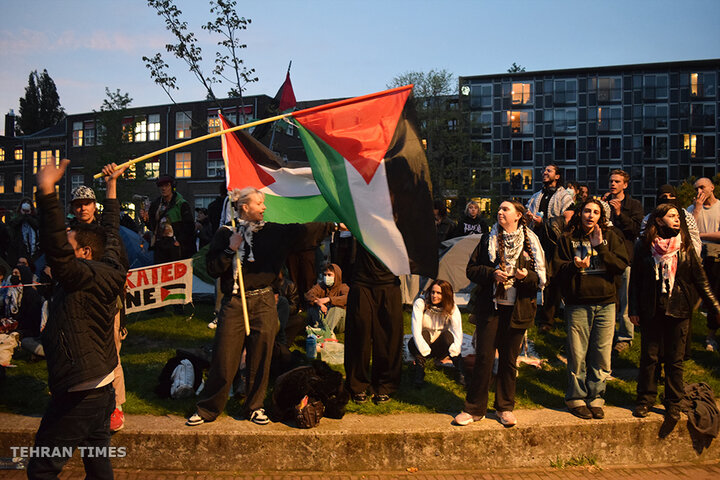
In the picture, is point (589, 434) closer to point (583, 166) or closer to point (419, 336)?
point (419, 336)

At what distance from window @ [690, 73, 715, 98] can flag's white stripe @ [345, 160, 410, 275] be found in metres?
60.6

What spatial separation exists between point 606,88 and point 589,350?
5738 centimetres

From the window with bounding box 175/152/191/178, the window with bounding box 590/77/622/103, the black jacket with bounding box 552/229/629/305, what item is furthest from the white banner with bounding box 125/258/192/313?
the window with bounding box 590/77/622/103

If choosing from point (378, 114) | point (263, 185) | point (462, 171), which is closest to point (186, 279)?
point (263, 185)

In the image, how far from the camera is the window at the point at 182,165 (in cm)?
4700

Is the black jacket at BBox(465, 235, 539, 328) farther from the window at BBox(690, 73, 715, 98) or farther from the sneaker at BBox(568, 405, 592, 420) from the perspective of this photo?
the window at BBox(690, 73, 715, 98)

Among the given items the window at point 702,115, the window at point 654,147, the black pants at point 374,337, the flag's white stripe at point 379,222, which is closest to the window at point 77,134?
the black pants at point 374,337

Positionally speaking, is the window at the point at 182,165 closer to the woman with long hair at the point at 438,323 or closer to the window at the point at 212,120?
the window at the point at 212,120

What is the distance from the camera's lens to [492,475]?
190 inches

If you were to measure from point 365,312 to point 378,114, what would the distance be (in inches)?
81.3

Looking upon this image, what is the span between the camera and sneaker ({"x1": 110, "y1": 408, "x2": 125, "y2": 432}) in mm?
4758

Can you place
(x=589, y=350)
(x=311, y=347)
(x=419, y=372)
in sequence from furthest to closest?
1. (x=311, y=347)
2. (x=419, y=372)
3. (x=589, y=350)

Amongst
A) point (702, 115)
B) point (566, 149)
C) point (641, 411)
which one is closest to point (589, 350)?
point (641, 411)

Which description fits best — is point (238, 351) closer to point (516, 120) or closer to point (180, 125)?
point (180, 125)
